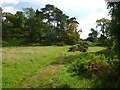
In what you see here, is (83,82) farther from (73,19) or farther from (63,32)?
(73,19)

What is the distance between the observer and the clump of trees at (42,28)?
9125cm

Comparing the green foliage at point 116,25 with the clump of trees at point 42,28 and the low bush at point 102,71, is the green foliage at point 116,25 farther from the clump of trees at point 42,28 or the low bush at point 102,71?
the clump of trees at point 42,28

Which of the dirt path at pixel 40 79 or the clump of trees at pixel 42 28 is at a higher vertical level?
the clump of trees at pixel 42 28

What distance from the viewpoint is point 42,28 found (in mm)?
94688

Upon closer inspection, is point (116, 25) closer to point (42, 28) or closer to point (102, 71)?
point (102, 71)

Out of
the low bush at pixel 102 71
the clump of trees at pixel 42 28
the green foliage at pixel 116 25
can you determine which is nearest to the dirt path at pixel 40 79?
the low bush at pixel 102 71

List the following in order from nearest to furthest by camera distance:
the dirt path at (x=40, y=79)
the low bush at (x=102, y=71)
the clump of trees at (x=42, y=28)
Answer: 1. the low bush at (x=102, y=71)
2. the dirt path at (x=40, y=79)
3. the clump of trees at (x=42, y=28)

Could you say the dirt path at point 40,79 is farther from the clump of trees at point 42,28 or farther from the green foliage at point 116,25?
the clump of trees at point 42,28

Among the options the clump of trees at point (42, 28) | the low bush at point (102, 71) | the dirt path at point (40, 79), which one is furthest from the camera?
the clump of trees at point (42, 28)

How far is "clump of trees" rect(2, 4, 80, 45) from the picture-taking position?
299 ft

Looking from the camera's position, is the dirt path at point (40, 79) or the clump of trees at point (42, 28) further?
the clump of trees at point (42, 28)

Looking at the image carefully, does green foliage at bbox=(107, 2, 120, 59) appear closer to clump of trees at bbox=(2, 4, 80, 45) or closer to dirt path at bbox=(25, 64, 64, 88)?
dirt path at bbox=(25, 64, 64, 88)

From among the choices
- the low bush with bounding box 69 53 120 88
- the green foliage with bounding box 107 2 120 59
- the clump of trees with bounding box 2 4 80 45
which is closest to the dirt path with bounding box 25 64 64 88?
the low bush with bounding box 69 53 120 88

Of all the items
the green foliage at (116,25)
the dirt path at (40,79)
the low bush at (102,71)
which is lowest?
the dirt path at (40,79)
